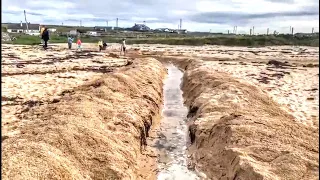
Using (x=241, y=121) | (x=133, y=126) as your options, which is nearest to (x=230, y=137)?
(x=241, y=121)

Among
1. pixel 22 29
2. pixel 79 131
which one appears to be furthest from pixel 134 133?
pixel 22 29

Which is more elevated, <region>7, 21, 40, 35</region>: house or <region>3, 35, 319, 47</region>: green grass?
<region>7, 21, 40, 35</region>: house

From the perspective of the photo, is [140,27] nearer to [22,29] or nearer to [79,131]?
[22,29]

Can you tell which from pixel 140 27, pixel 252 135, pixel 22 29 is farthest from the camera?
pixel 140 27

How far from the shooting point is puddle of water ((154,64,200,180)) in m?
9.44

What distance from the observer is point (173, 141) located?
39.4 feet

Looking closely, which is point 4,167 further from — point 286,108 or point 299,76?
point 299,76

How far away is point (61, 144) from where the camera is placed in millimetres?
8227

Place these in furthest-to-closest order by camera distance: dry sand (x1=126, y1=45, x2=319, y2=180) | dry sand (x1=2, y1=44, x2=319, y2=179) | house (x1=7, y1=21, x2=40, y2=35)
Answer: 1. house (x1=7, y1=21, x2=40, y2=35)
2. dry sand (x1=126, y1=45, x2=319, y2=180)
3. dry sand (x1=2, y1=44, x2=319, y2=179)

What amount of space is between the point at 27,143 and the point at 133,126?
371cm

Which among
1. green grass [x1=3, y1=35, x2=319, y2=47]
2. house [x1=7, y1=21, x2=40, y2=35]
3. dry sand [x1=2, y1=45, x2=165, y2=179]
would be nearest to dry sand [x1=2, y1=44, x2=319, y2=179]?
dry sand [x1=2, y1=45, x2=165, y2=179]

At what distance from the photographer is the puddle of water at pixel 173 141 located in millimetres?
9438

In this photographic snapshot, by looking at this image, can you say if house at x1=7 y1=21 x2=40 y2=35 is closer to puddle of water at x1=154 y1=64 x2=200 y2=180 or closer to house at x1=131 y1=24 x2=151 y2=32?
house at x1=131 y1=24 x2=151 y2=32

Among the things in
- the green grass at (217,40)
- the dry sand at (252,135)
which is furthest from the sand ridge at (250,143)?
the green grass at (217,40)
